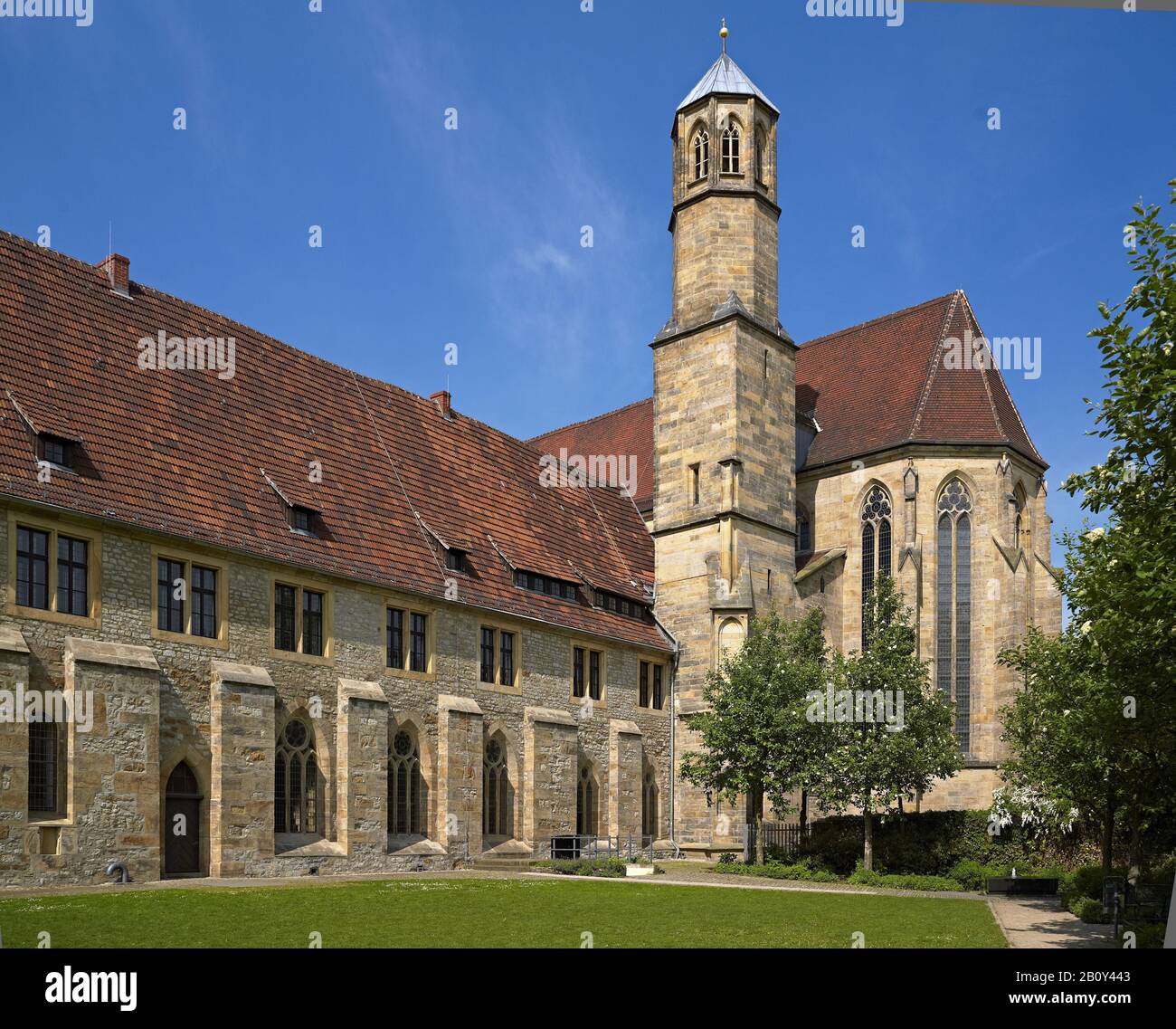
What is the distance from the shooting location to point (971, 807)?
4075 centimetres

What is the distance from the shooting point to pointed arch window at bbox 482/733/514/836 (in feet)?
109

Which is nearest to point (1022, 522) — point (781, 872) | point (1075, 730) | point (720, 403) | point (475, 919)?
point (720, 403)

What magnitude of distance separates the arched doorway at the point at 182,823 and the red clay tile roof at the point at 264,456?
4824mm

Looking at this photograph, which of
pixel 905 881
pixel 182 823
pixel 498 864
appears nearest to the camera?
pixel 182 823

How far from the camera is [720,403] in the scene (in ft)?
134

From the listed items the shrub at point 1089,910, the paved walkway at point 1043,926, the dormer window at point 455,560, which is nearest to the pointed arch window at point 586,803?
the dormer window at point 455,560

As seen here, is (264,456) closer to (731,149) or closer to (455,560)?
(455,560)

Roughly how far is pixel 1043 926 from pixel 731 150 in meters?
29.5

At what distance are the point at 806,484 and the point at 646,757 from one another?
43.3 feet

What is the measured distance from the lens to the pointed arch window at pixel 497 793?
3319 centimetres

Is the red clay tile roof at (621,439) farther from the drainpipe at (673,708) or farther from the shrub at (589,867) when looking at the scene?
the shrub at (589,867)

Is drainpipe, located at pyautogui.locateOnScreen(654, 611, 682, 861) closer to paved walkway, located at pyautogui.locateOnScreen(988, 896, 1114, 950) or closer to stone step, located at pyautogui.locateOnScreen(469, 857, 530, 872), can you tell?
stone step, located at pyautogui.locateOnScreen(469, 857, 530, 872)
